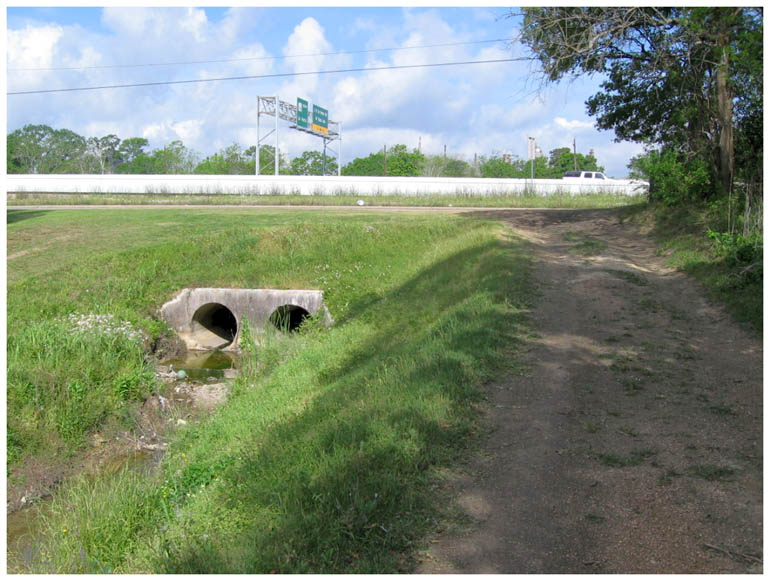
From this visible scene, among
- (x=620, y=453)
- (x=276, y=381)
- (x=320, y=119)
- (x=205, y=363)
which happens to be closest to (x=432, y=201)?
(x=205, y=363)

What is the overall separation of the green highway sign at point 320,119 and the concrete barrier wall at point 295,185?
641 inches

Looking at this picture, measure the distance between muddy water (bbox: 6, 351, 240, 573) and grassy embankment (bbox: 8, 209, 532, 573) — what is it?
31cm

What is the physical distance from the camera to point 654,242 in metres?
15.4

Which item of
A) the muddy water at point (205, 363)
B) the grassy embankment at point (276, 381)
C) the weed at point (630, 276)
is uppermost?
the weed at point (630, 276)

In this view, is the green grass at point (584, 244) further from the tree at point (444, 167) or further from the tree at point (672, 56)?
the tree at point (444, 167)

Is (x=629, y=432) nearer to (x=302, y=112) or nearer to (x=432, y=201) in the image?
(x=432, y=201)

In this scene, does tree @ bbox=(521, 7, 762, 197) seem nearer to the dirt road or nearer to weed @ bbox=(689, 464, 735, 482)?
the dirt road

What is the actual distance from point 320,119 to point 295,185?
18818mm

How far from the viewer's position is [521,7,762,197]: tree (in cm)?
1491

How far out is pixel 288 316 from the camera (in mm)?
17484

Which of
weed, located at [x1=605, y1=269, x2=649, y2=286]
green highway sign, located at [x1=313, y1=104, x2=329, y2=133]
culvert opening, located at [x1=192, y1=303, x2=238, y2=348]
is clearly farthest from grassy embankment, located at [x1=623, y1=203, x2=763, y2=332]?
green highway sign, located at [x1=313, y1=104, x2=329, y2=133]

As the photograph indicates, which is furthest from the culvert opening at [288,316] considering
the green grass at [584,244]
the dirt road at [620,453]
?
the dirt road at [620,453]

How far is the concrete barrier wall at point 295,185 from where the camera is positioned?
1558 inches

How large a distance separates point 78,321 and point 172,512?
8375mm
